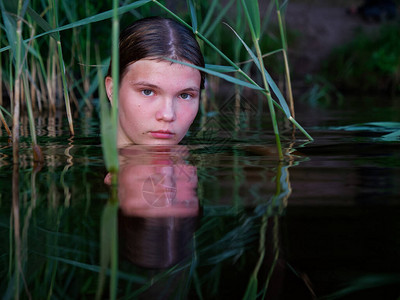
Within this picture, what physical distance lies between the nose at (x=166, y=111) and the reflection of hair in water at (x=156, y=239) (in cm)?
86

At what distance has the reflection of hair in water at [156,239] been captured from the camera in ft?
2.09

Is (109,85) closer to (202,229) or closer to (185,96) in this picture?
(185,96)

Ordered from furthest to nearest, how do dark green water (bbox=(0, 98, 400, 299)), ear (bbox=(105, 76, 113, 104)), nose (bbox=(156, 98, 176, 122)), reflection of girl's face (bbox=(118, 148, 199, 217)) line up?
ear (bbox=(105, 76, 113, 104)), nose (bbox=(156, 98, 176, 122)), reflection of girl's face (bbox=(118, 148, 199, 217)), dark green water (bbox=(0, 98, 400, 299))

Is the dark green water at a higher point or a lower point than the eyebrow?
lower

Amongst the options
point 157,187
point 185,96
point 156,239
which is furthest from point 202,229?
point 185,96

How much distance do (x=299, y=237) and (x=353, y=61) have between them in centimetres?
548

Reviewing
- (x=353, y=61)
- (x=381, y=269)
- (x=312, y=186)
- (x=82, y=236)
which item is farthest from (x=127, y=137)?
(x=353, y=61)

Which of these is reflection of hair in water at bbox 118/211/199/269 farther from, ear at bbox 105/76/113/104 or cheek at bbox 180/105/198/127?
ear at bbox 105/76/113/104

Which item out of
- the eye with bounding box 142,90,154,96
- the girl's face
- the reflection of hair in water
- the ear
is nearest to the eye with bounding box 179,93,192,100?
the girl's face

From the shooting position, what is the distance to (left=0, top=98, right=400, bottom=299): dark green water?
580 mm

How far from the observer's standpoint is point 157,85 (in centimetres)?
165

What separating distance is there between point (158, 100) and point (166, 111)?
0.05 metres

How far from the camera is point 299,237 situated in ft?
2.31

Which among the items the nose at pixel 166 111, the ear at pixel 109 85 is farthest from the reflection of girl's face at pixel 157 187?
the ear at pixel 109 85
